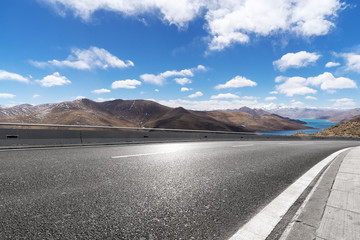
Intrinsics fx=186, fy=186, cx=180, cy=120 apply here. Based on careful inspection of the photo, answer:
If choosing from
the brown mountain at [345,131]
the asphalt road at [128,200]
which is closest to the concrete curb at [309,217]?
the asphalt road at [128,200]

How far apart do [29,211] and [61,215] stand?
442 mm

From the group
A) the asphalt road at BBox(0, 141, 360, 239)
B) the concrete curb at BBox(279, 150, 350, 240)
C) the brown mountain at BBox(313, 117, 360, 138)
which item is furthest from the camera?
the brown mountain at BBox(313, 117, 360, 138)

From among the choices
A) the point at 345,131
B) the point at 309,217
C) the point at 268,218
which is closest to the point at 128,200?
the point at 268,218

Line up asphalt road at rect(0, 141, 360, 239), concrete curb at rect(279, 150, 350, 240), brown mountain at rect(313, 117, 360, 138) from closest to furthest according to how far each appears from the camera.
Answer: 1. concrete curb at rect(279, 150, 350, 240)
2. asphalt road at rect(0, 141, 360, 239)
3. brown mountain at rect(313, 117, 360, 138)

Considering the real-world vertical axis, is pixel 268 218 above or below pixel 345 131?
below

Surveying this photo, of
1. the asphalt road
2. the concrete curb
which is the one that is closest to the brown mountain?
the concrete curb

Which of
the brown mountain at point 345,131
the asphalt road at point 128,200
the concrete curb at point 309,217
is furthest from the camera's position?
the brown mountain at point 345,131

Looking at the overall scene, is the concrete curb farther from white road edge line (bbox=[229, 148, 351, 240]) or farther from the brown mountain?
the brown mountain

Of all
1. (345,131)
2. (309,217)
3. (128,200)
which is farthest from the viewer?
(345,131)

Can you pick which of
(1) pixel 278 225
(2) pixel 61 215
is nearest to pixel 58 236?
(2) pixel 61 215

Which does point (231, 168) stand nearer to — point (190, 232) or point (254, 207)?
point (254, 207)

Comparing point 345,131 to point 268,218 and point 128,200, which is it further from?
point 128,200

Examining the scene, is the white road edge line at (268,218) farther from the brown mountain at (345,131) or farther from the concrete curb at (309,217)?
the brown mountain at (345,131)

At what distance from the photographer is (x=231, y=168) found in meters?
4.69
